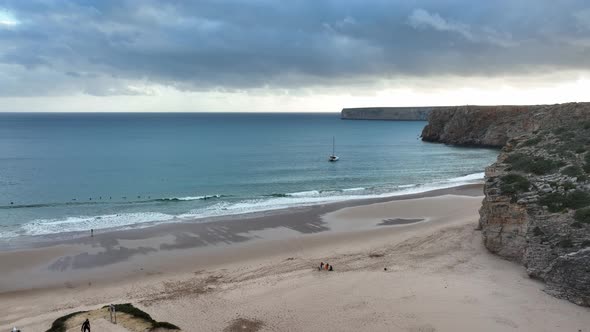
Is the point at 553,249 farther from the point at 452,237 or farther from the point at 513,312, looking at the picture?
the point at 452,237

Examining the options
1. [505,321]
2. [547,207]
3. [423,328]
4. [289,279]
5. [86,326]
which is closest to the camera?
[86,326]

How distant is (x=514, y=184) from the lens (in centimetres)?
2362

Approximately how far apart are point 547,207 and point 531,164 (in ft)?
16.8

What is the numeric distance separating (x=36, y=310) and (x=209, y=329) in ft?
26.9

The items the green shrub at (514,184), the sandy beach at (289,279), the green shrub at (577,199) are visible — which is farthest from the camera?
the green shrub at (514,184)

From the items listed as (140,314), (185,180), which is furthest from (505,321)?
(185,180)

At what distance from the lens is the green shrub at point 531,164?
24.7 m

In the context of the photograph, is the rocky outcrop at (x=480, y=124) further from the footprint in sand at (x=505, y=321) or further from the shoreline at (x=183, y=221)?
the footprint in sand at (x=505, y=321)

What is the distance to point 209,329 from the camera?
16.4 m

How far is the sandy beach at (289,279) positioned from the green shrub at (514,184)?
11.6 feet

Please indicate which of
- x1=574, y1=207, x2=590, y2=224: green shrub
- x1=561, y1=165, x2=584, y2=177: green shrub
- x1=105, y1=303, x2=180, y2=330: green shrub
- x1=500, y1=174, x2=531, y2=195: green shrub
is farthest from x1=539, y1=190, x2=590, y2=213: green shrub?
x1=105, y1=303, x2=180, y2=330: green shrub

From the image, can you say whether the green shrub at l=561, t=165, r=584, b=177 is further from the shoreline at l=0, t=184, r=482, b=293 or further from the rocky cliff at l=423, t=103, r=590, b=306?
the shoreline at l=0, t=184, r=482, b=293

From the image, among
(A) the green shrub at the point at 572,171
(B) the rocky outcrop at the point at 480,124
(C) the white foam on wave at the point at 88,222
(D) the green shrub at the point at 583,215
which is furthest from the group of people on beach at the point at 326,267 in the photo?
(B) the rocky outcrop at the point at 480,124

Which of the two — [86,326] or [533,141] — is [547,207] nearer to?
[533,141]
